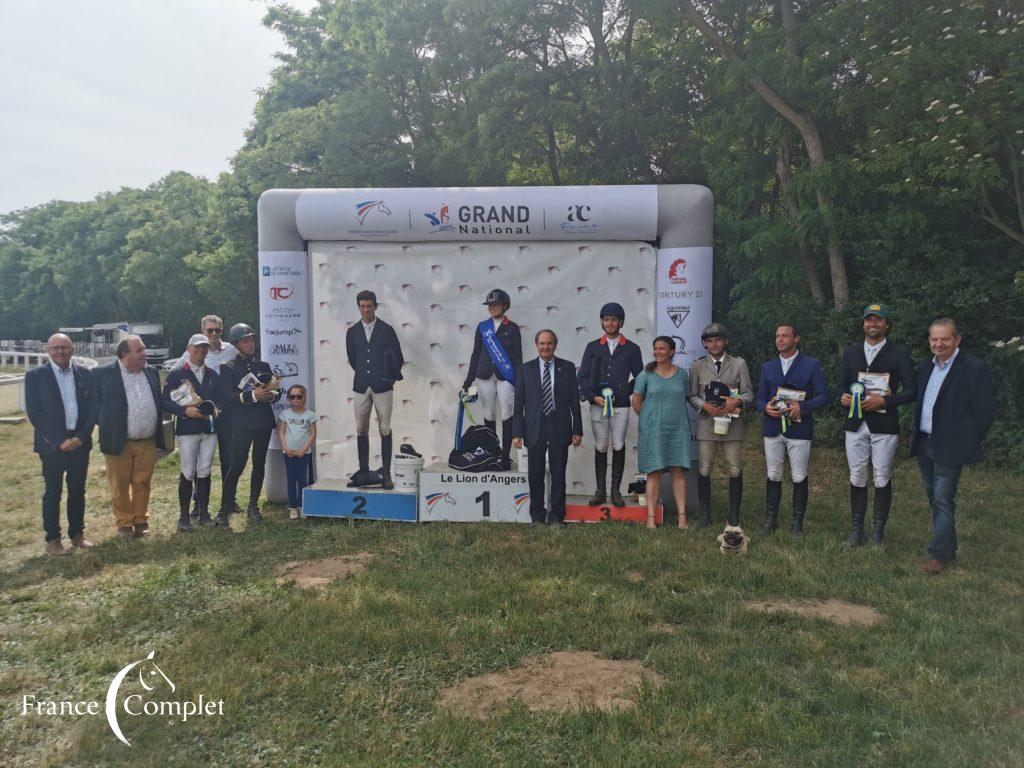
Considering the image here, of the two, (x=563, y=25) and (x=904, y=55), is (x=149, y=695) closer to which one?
(x=904, y=55)

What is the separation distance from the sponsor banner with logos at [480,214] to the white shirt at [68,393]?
2.60 meters

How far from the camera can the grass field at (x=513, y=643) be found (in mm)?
2961

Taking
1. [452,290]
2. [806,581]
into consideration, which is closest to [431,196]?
[452,290]

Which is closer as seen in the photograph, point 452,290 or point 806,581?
point 806,581

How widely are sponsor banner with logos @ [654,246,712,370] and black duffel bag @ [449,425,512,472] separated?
194 cm

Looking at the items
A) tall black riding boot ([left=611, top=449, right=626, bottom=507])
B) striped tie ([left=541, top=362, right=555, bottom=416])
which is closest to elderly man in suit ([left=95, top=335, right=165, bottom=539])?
striped tie ([left=541, top=362, right=555, bottom=416])

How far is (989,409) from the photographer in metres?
4.80

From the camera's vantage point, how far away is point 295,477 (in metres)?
6.75

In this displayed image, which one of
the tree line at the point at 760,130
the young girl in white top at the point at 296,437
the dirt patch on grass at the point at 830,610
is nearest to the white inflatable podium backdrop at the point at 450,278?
the young girl in white top at the point at 296,437

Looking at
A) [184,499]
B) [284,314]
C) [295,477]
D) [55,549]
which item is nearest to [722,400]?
[295,477]

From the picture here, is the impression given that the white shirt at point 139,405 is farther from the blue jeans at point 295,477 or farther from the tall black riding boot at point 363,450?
the tall black riding boot at point 363,450

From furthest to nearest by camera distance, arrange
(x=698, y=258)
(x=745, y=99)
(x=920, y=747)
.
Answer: (x=745, y=99), (x=698, y=258), (x=920, y=747)

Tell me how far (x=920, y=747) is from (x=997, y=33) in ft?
26.3

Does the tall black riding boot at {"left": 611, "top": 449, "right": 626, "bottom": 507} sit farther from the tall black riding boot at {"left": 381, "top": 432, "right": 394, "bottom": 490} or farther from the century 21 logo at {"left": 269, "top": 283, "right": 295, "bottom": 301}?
the century 21 logo at {"left": 269, "top": 283, "right": 295, "bottom": 301}
